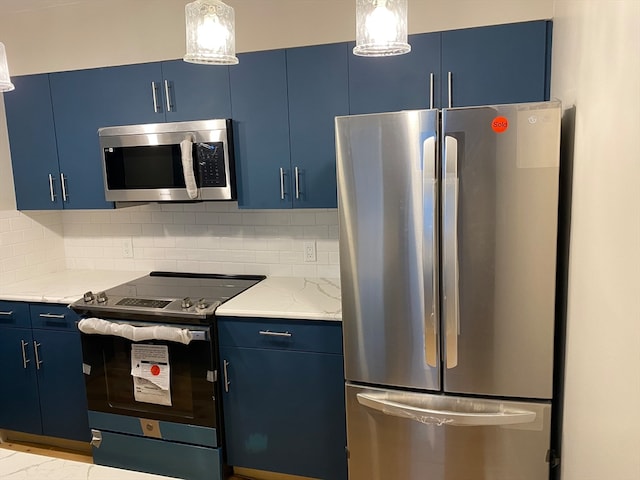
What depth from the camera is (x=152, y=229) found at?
10.6 feet

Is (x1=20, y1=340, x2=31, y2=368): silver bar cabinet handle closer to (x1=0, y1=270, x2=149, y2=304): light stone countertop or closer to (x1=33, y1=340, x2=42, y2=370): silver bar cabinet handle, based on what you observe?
(x1=33, y1=340, x2=42, y2=370): silver bar cabinet handle

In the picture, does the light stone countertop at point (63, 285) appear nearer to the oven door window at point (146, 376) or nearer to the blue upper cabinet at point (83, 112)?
the oven door window at point (146, 376)

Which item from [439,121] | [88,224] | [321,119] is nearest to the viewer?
[439,121]

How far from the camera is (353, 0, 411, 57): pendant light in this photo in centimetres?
126

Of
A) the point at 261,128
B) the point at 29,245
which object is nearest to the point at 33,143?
the point at 29,245

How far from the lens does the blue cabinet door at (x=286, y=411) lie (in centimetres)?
237

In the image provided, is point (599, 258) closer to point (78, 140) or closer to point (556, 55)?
point (556, 55)

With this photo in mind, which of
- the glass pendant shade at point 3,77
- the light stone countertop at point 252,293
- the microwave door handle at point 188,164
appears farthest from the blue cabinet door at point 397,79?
the glass pendant shade at point 3,77

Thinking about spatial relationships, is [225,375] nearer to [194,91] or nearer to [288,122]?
[288,122]

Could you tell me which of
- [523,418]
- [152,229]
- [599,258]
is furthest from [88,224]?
[599,258]

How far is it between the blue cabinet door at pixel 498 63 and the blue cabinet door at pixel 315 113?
1.65ft

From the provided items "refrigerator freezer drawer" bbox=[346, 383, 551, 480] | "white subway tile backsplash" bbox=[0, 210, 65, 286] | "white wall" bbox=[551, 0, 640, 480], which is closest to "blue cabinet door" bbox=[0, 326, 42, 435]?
"white subway tile backsplash" bbox=[0, 210, 65, 286]

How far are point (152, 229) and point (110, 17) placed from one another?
1.30m

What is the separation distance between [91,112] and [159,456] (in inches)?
74.6
